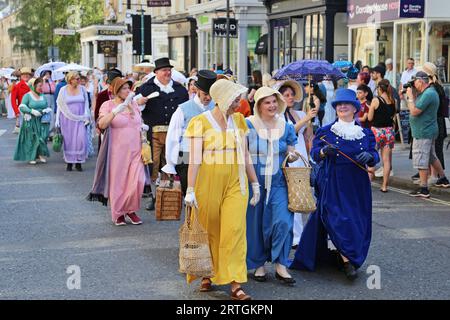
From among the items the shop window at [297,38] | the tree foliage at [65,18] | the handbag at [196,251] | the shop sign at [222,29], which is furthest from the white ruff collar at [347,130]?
the tree foliage at [65,18]

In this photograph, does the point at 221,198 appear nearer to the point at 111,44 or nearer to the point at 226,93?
the point at 226,93

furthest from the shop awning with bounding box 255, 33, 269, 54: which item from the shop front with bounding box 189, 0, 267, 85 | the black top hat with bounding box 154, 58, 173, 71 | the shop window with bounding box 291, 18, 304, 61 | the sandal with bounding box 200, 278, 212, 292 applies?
the sandal with bounding box 200, 278, 212, 292

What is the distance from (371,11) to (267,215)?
1768 cm

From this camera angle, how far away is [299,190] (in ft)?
22.2

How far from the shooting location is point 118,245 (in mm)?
8547

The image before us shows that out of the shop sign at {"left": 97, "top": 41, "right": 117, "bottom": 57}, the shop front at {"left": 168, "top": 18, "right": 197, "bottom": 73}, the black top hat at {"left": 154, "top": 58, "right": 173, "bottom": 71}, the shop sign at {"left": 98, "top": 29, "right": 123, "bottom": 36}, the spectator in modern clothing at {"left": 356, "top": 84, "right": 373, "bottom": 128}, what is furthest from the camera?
the shop sign at {"left": 97, "top": 41, "right": 117, "bottom": 57}

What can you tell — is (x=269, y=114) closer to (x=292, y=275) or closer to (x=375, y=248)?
(x=292, y=275)

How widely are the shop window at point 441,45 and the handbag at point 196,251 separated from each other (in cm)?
1553

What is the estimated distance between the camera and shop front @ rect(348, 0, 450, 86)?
2023 centimetres

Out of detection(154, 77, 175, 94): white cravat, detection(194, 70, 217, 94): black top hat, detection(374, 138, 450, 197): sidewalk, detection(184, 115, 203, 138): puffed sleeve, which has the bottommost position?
detection(374, 138, 450, 197): sidewalk

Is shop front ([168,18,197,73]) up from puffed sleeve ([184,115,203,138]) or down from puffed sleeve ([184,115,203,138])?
up

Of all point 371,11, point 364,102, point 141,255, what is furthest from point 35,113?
point 371,11

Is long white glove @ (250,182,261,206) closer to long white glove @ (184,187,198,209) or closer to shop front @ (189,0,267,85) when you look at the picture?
long white glove @ (184,187,198,209)

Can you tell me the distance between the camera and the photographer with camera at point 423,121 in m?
11.4
